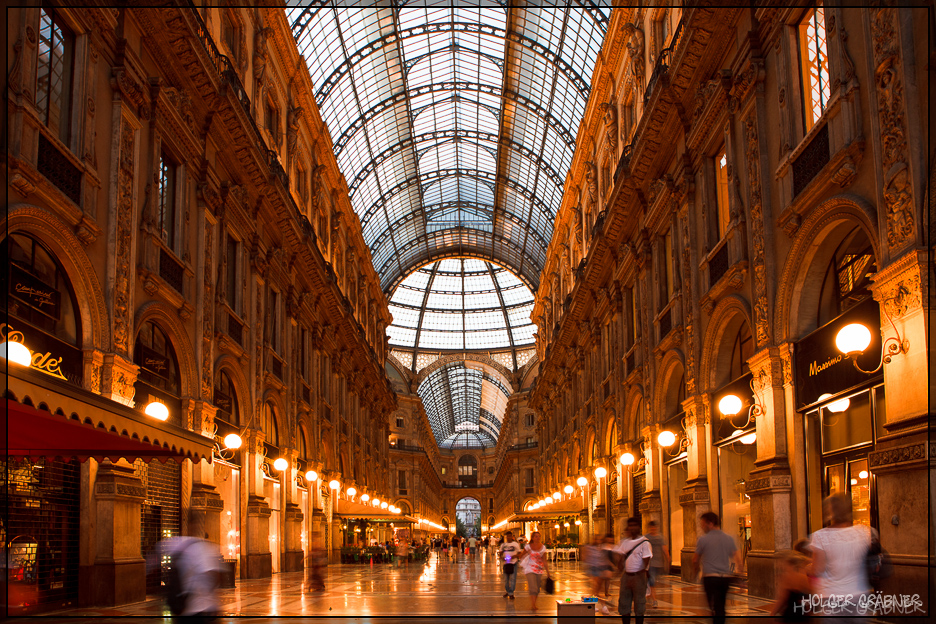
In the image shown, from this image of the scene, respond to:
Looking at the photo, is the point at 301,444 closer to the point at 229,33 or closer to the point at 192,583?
the point at 229,33

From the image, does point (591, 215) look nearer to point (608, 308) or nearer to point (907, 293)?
point (608, 308)

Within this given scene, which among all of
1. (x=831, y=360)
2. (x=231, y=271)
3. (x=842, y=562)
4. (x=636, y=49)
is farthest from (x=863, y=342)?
(x=231, y=271)

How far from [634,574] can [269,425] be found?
61.0 ft

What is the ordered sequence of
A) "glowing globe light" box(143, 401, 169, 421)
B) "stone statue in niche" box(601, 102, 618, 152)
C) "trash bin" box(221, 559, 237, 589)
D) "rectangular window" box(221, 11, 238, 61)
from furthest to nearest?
"stone statue in niche" box(601, 102, 618, 152) → "rectangular window" box(221, 11, 238, 61) → "trash bin" box(221, 559, 237, 589) → "glowing globe light" box(143, 401, 169, 421)

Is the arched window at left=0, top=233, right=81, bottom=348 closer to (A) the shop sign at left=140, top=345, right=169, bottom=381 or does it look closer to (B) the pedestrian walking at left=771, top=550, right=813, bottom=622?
(A) the shop sign at left=140, top=345, right=169, bottom=381

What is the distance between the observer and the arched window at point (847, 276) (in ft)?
42.5

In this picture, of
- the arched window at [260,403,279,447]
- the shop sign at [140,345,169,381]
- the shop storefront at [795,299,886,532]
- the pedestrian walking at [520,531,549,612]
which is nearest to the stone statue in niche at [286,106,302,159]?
the arched window at [260,403,279,447]

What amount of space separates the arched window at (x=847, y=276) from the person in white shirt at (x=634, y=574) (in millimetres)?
4964

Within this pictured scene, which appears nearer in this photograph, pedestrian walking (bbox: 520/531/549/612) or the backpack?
the backpack

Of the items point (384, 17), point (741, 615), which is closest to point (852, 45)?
point (741, 615)

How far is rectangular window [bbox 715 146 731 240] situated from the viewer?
19312 mm

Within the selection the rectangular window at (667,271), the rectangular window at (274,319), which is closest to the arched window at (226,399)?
the rectangular window at (274,319)

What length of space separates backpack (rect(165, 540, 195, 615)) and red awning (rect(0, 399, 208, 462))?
3.32 metres

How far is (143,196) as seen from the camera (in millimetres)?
17281
